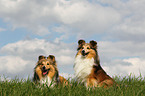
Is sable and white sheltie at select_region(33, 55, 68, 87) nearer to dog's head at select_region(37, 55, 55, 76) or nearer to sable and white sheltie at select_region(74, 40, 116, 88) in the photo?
dog's head at select_region(37, 55, 55, 76)

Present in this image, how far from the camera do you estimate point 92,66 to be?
27.5 ft

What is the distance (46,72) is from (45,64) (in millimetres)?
280

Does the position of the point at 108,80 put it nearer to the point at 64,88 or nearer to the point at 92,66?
the point at 92,66

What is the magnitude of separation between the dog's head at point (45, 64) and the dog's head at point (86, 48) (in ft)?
4.04

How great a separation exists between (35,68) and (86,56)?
6.60 feet

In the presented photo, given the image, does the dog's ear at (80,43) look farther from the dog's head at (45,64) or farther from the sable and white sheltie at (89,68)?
the dog's head at (45,64)

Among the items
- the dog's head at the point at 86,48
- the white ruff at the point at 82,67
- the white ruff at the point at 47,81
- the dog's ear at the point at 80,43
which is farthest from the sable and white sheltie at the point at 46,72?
the dog's ear at the point at 80,43

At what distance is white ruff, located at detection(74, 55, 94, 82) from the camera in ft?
27.5

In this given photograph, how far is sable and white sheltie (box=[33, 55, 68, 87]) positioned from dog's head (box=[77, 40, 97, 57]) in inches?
49.6

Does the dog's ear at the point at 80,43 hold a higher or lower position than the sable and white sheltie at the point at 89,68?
higher

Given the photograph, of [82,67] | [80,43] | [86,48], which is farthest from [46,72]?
[80,43]

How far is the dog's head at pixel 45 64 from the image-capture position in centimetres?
761

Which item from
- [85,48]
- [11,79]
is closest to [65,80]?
[85,48]

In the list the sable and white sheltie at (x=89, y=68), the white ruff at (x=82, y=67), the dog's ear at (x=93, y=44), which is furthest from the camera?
the dog's ear at (x=93, y=44)
